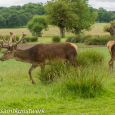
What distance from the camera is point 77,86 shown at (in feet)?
21.2

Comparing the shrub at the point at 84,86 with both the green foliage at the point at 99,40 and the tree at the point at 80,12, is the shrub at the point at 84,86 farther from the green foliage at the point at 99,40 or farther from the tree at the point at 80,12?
the tree at the point at 80,12

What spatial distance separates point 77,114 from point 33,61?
4.46 meters

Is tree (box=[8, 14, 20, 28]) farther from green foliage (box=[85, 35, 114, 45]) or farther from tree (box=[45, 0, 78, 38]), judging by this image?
green foliage (box=[85, 35, 114, 45])

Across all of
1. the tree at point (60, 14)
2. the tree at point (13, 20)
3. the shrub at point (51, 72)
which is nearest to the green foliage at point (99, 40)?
the tree at point (60, 14)

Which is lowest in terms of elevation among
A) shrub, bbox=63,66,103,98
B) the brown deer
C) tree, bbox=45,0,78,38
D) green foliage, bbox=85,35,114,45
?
green foliage, bbox=85,35,114,45

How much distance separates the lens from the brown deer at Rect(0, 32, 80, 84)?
8827 mm

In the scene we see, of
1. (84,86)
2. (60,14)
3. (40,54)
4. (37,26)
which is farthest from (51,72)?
(37,26)

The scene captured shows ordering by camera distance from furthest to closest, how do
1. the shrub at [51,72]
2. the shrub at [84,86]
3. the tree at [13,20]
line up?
the tree at [13,20] → the shrub at [51,72] → the shrub at [84,86]

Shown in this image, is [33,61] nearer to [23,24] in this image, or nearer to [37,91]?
[37,91]

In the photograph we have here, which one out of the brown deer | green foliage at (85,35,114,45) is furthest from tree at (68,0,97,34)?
the brown deer

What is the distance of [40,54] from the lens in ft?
29.7

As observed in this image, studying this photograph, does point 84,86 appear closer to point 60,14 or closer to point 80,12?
point 60,14

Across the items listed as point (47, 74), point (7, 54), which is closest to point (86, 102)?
point (47, 74)

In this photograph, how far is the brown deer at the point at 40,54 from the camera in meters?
8.83
